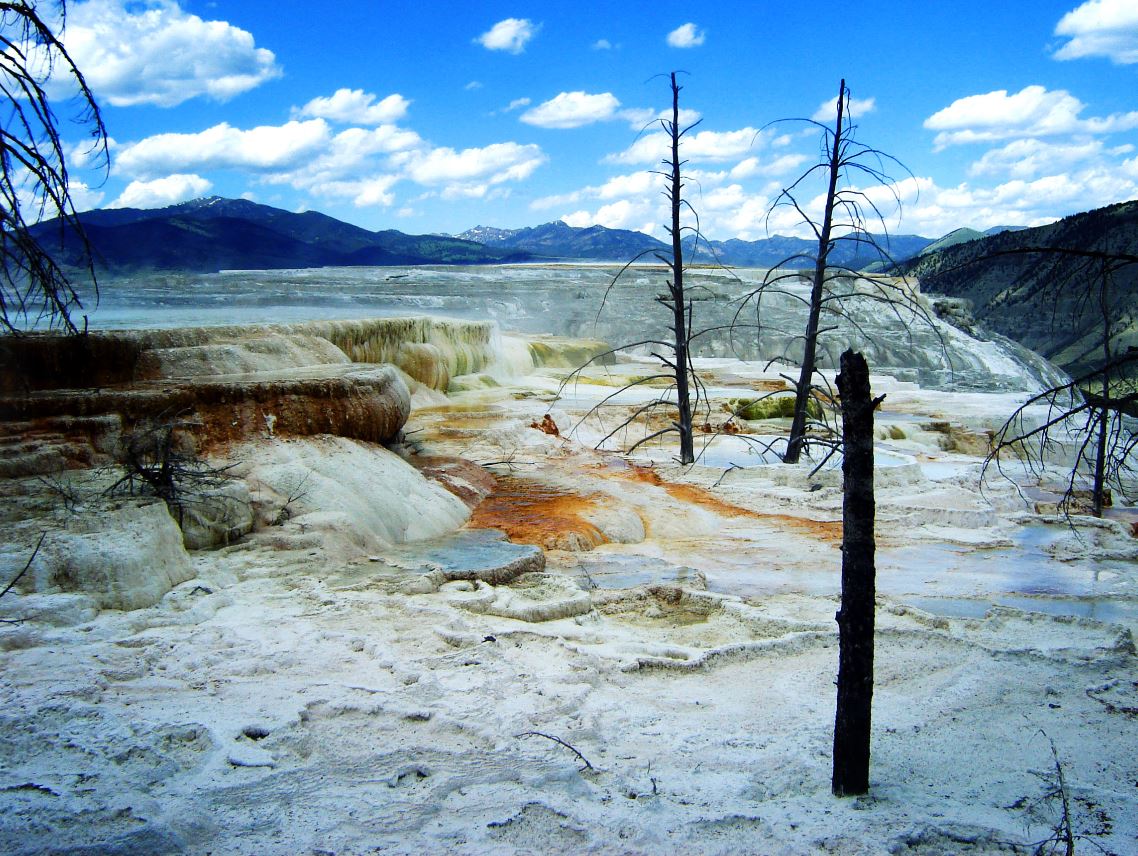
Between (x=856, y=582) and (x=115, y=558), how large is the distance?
11.9 feet

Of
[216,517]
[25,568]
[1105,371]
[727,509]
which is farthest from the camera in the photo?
[727,509]

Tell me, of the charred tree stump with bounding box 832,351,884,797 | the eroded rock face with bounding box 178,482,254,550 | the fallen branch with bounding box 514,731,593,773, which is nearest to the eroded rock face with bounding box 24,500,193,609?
the eroded rock face with bounding box 178,482,254,550

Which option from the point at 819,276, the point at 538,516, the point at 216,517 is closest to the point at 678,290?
the point at 819,276

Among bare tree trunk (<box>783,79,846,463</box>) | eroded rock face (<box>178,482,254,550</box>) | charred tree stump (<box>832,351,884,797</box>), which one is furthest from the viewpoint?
bare tree trunk (<box>783,79,846,463</box>)

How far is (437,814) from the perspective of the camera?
3.10 meters

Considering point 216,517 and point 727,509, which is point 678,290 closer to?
point 727,509

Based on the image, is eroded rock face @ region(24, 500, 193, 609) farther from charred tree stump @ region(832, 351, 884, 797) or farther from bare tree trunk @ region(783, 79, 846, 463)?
bare tree trunk @ region(783, 79, 846, 463)

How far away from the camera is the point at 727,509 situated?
880cm

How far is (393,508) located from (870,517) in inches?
184

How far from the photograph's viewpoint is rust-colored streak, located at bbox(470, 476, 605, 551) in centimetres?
709

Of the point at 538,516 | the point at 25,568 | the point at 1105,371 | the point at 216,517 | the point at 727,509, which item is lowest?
the point at 727,509

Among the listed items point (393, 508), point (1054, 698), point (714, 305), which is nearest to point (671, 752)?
point (1054, 698)

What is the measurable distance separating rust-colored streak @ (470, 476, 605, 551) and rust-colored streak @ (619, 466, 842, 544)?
127 cm

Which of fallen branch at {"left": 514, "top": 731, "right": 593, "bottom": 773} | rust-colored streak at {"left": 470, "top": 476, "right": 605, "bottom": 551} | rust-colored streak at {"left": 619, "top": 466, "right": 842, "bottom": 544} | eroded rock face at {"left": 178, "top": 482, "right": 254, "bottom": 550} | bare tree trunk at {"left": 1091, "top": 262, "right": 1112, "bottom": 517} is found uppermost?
bare tree trunk at {"left": 1091, "top": 262, "right": 1112, "bottom": 517}
